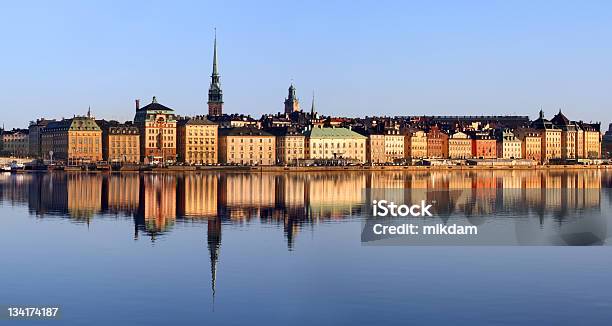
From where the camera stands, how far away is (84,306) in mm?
21406

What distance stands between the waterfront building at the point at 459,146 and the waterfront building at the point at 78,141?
45.8 m

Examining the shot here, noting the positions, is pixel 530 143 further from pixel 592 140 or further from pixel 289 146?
pixel 289 146

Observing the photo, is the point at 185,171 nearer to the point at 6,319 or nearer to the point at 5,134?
the point at 5,134

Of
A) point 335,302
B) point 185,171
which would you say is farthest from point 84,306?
point 185,171

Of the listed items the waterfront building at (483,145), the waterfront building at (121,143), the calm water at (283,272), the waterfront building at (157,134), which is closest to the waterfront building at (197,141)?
the waterfront building at (157,134)

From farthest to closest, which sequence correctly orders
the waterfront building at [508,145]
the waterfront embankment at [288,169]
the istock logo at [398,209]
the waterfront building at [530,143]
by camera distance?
the waterfront building at [530,143], the waterfront building at [508,145], the waterfront embankment at [288,169], the istock logo at [398,209]

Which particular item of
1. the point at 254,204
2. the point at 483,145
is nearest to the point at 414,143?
the point at 483,145

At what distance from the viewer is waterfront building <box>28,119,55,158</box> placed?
448 ft

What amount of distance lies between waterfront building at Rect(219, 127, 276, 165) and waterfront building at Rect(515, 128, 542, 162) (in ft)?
131

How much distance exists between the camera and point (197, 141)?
418 ft

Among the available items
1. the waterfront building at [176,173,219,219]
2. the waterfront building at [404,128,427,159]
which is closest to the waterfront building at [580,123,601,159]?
the waterfront building at [404,128,427,159]

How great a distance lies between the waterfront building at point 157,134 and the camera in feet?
412

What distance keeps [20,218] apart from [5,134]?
109 metres
